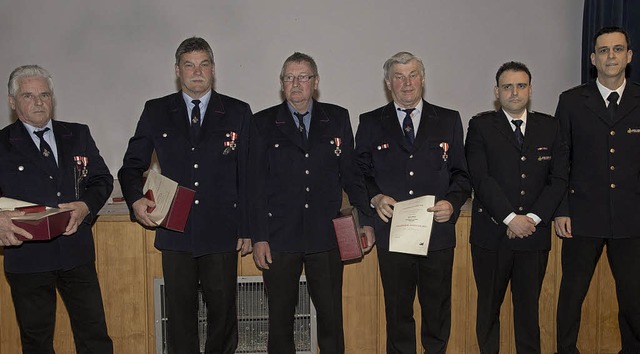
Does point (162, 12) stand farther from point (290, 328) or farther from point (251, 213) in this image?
point (290, 328)

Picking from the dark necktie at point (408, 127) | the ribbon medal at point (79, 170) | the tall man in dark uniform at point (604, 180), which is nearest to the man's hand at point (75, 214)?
the ribbon medal at point (79, 170)

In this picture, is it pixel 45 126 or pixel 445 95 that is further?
pixel 445 95

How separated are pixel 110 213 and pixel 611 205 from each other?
2660 millimetres

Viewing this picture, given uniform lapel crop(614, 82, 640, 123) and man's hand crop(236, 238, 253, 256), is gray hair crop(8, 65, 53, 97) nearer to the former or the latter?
man's hand crop(236, 238, 253, 256)

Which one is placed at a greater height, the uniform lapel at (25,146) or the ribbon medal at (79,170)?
the uniform lapel at (25,146)

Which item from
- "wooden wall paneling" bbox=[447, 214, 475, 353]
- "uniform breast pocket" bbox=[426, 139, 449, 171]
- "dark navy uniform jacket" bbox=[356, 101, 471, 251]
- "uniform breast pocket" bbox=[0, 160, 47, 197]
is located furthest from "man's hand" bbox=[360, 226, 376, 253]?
"uniform breast pocket" bbox=[0, 160, 47, 197]

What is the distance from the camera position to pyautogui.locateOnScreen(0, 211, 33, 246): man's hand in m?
2.84

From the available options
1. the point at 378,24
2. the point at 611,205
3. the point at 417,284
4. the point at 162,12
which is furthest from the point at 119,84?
the point at 611,205

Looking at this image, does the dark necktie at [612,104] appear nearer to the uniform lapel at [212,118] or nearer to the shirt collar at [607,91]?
the shirt collar at [607,91]

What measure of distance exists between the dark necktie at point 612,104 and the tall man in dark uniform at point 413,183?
78cm

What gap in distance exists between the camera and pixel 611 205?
3.31 m

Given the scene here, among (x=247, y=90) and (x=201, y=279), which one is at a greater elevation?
(x=247, y=90)

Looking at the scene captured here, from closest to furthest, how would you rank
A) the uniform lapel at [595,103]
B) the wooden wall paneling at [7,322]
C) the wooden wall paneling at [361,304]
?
the uniform lapel at [595,103]
the wooden wall paneling at [7,322]
the wooden wall paneling at [361,304]

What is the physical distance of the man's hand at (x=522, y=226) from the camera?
3.18 metres
